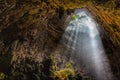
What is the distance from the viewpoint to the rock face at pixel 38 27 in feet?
15.1

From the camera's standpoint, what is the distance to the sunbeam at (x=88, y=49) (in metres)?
5.50

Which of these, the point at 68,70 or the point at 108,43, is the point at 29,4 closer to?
the point at 68,70

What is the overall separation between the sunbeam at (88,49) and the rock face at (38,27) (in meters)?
0.23

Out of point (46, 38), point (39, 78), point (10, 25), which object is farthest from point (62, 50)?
point (10, 25)

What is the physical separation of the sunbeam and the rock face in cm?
23

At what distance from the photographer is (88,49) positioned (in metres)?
5.99

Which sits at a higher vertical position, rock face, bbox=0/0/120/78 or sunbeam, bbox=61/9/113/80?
rock face, bbox=0/0/120/78

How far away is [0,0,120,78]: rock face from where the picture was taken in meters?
4.62

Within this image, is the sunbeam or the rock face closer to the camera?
the rock face

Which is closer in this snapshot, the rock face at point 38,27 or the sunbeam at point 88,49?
the rock face at point 38,27

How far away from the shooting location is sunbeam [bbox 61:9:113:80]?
5.50 metres

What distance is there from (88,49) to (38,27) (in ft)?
5.38

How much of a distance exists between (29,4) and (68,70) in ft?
5.14

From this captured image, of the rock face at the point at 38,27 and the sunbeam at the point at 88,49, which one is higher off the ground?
the rock face at the point at 38,27
